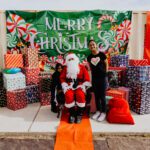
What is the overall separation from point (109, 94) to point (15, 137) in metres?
2.10

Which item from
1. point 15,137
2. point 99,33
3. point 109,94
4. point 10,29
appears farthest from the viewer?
point 99,33

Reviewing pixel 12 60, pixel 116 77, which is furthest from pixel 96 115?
pixel 12 60

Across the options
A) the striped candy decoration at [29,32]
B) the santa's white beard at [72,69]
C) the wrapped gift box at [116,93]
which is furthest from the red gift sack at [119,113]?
the striped candy decoration at [29,32]

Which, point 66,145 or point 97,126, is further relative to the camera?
point 97,126

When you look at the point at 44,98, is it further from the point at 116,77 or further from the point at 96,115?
the point at 116,77

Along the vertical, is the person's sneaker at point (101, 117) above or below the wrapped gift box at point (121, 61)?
below

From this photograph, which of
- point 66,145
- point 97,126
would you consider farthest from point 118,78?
point 66,145

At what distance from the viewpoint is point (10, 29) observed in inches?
239

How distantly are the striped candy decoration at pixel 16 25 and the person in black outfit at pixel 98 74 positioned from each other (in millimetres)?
2674

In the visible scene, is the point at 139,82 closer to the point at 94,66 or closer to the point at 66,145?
the point at 94,66

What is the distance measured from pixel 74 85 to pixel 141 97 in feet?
4.55

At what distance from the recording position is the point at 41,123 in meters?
4.14

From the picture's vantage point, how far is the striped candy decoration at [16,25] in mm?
6039

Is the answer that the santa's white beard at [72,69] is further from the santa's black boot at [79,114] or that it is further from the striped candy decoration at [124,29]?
the striped candy decoration at [124,29]
